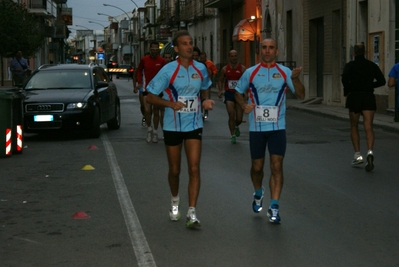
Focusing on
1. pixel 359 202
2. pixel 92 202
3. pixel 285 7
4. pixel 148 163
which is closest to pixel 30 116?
pixel 148 163

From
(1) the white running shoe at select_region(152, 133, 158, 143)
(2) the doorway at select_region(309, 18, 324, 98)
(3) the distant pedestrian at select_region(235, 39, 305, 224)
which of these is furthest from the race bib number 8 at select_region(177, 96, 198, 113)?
(2) the doorway at select_region(309, 18, 324, 98)

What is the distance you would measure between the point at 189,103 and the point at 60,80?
35.8 ft

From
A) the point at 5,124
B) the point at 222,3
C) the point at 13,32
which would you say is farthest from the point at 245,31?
the point at 5,124

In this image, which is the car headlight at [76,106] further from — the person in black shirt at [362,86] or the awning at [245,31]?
the awning at [245,31]

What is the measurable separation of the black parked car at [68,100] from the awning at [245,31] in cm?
2357

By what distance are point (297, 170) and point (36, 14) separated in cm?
6401

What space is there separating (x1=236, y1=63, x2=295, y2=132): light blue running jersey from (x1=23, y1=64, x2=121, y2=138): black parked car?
9069mm

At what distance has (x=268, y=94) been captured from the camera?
837 cm

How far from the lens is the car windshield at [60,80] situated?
723 inches

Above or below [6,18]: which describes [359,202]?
below

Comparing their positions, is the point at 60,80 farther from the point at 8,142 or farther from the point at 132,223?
the point at 132,223

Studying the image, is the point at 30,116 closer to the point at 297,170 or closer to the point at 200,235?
the point at 297,170

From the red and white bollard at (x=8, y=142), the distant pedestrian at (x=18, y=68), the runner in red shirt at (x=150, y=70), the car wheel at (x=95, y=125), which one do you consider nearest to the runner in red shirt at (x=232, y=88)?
the runner in red shirt at (x=150, y=70)

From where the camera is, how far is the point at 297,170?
1247 cm
